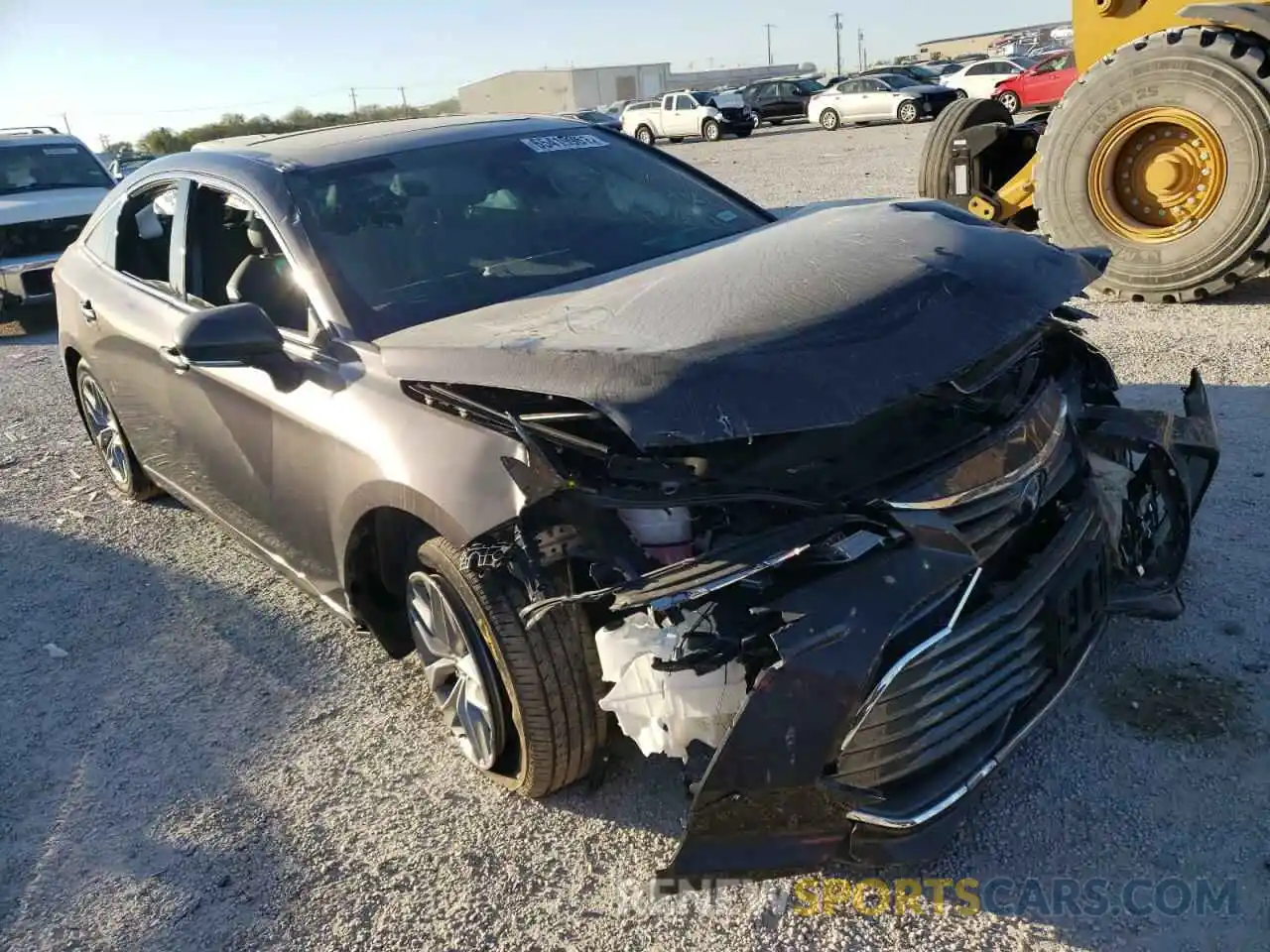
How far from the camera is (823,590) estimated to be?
2.13 m

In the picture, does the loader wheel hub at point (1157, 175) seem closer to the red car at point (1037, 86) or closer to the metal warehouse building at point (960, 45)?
the red car at point (1037, 86)

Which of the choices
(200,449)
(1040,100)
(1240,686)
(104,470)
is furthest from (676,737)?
(1040,100)

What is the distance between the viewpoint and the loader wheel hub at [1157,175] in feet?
19.9

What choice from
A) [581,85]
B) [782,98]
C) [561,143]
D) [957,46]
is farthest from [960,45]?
[561,143]

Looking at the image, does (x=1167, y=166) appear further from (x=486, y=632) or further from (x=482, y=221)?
(x=486, y=632)

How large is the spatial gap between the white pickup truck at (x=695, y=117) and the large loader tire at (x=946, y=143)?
2246cm

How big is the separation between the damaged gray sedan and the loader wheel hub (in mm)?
3418

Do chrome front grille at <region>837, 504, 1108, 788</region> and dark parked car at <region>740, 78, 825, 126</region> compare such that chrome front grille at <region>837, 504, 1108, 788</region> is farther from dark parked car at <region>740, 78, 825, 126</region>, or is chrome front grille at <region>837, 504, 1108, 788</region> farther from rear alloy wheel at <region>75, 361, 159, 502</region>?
dark parked car at <region>740, 78, 825, 126</region>

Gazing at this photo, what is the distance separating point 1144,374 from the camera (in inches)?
210

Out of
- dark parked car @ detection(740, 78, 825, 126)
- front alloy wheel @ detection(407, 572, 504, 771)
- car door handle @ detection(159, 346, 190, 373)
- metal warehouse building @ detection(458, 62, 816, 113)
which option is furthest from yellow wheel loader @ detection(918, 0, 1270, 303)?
metal warehouse building @ detection(458, 62, 816, 113)

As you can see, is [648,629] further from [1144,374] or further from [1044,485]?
[1144,374]

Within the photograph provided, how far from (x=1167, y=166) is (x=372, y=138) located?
496 centimetres

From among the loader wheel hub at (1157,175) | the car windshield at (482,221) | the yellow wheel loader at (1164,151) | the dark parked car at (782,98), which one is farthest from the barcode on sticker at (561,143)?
the dark parked car at (782,98)

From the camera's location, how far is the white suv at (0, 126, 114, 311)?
31.7 ft
